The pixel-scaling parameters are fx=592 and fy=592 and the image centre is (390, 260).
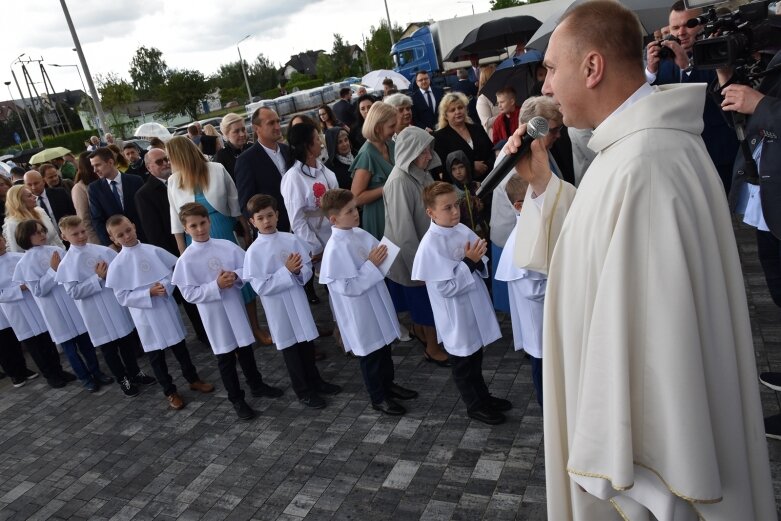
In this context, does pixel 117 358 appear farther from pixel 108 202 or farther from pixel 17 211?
pixel 17 211

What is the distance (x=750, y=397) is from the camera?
5.51ft

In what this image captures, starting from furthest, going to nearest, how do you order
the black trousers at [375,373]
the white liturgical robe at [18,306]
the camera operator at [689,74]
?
the white liturgical robe at [18,306], the camera operator at [689,74], the black trousers at [375,373]

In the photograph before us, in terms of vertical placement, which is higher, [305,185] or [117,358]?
[305,185]

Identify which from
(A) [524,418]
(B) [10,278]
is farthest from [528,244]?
(B) [10,278]

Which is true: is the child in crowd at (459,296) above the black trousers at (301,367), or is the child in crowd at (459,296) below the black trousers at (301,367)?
above

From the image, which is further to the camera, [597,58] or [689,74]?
[689,74]

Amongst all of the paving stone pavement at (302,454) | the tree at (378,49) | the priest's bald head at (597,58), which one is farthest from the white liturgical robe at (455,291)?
the tree at (378,49)

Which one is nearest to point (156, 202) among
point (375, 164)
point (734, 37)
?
point (375, 164)

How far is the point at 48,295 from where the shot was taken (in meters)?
5.89

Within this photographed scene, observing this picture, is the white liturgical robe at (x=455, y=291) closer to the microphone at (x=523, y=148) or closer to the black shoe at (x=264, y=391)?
the microphone at (x=523, y=148)

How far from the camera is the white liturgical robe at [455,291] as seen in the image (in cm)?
393

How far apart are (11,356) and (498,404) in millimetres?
5599

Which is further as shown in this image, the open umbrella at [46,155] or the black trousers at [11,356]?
the open umbrella at [46,155]

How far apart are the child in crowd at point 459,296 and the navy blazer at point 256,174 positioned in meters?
2.30
